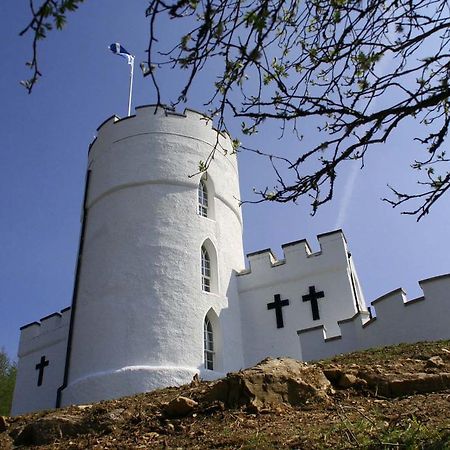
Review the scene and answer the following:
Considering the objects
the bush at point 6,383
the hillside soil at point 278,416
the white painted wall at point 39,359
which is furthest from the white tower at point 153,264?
the bush at point 6,383

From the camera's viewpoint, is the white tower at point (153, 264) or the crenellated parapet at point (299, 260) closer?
the white tower at point (153, 264)

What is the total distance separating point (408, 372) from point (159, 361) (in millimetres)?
8090

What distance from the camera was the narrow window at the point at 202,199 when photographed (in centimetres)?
1808

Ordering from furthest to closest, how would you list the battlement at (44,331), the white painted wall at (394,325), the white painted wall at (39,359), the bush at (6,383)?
the bush at (6,383) → the battlement at (44,331) → the white painted wall at (39,359) → the white painted wall at (394,325)

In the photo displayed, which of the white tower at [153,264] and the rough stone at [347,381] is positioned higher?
the white tower at [153,264]

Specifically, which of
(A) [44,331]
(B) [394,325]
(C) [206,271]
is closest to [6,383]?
(A) [44,331]

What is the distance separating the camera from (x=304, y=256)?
1798 centimetres

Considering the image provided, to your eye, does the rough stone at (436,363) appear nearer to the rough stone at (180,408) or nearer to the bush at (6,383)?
the rough stone at (180,408)

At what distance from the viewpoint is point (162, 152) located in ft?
59.1

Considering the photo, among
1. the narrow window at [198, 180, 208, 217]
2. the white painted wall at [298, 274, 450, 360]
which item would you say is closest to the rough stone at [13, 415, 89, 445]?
the white painted wall at [298, 274, 450, 360]

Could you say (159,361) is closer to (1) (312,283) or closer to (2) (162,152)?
(1) (312,283)

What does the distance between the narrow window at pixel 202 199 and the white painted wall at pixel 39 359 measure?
616cm

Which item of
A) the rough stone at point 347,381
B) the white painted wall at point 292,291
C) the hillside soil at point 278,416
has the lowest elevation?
the hillside soil at point 278,416

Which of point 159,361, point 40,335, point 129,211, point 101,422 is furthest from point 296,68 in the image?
point 40,335
